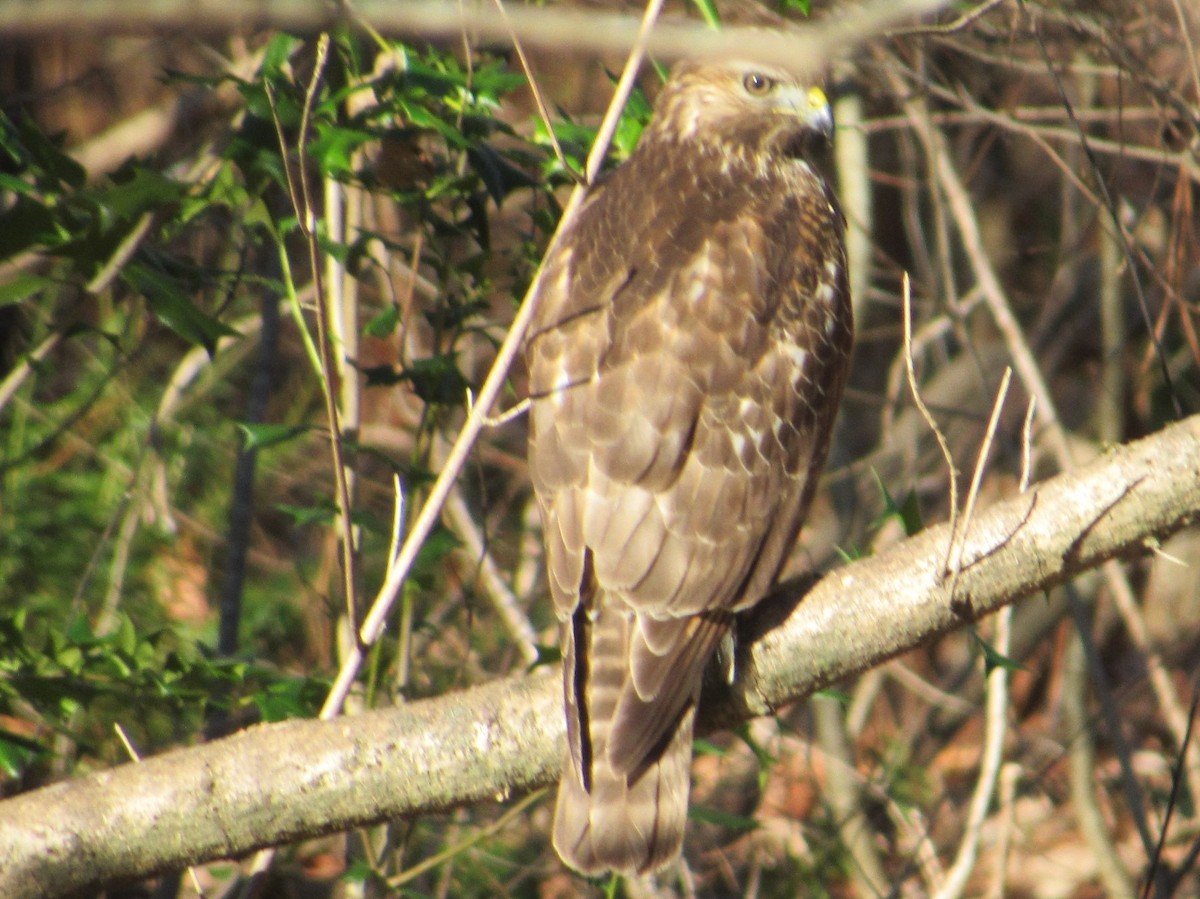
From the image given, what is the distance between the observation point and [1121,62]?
3.56m

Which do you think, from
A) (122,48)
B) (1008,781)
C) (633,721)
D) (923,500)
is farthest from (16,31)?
(923,500)

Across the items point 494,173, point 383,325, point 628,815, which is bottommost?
point 628,815

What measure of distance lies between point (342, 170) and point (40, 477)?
2.85 metres

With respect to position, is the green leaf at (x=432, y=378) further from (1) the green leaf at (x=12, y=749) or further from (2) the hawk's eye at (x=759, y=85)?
(2) the hawk's eye at (x=759, y=85)

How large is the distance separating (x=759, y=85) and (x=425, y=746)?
197 cm

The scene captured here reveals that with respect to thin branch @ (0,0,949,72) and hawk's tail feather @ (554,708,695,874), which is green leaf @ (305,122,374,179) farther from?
thin branch @ (0,0,949,72)

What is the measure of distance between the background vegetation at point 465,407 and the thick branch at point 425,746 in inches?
5.5

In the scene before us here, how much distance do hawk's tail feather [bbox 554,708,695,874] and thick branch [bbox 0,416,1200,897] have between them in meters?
0.21

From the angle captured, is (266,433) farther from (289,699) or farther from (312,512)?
(289,699)

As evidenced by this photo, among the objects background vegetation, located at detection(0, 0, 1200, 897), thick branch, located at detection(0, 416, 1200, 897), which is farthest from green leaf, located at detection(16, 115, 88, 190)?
thick branch, located at detection(0, 416, 1200, 897)

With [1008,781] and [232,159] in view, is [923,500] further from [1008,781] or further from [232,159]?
[232,159]

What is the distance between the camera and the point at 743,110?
363 centimetres

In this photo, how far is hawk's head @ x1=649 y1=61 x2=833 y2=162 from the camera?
3.55 metres

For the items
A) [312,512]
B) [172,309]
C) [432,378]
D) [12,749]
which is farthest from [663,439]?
[12,749]
